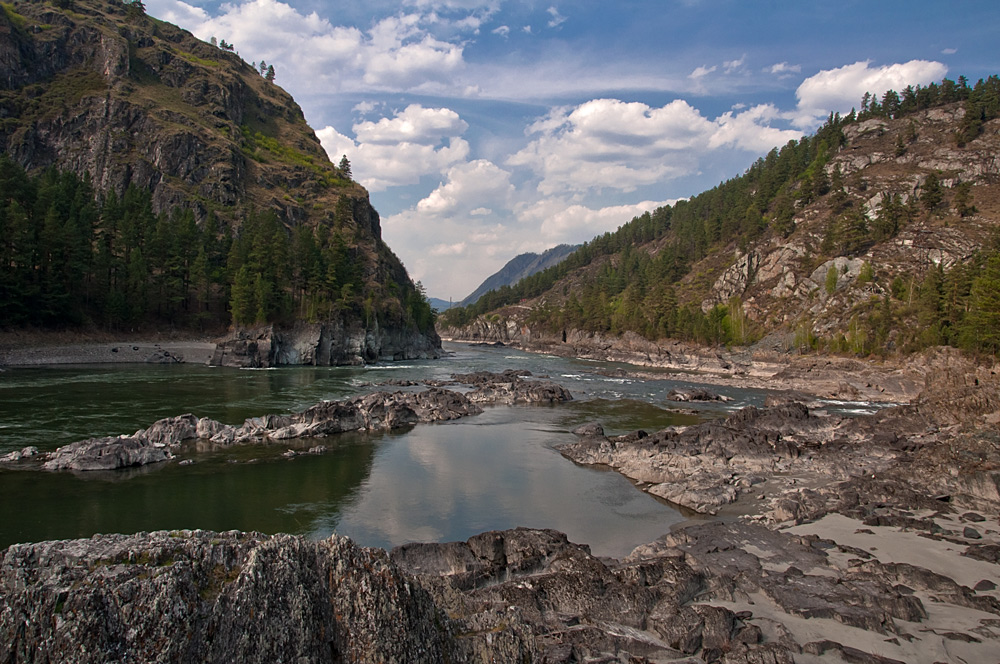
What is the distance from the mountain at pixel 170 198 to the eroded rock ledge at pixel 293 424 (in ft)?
Answer: 121

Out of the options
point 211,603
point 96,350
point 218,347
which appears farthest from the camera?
point 218,347

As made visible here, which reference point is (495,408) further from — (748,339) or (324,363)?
(748,339)

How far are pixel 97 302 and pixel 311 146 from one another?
8846 centimetres

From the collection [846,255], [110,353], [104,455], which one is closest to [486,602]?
[104,455]

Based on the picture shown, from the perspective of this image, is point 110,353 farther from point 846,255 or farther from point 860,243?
point 860,243

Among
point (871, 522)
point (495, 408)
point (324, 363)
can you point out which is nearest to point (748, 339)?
point (495, 408)

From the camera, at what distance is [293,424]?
31500 millimetres

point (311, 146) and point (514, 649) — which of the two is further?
point (311, 146)

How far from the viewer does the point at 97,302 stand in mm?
64250

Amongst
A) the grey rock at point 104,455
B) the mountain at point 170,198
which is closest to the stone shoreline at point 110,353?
the mountain at point 170,198

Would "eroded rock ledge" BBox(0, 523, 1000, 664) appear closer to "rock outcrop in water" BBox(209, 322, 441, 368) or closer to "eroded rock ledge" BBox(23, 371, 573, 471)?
"eroded rock ledge" BBox(23, 371, 573, 471)

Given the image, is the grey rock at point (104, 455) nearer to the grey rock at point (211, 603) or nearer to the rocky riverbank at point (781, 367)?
the grey rock at point (211, 603)

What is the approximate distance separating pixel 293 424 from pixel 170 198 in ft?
286

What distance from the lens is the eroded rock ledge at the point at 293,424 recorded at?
23.2 metres
